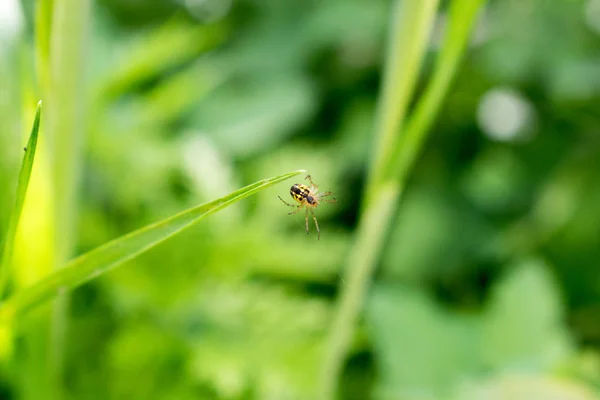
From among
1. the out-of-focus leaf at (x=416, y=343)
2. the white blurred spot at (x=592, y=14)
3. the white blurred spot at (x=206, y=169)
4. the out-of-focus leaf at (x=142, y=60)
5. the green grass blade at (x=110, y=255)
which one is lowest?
the green grass blade at (x=110, y=255)

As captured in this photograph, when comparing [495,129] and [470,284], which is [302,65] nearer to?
[495,129]

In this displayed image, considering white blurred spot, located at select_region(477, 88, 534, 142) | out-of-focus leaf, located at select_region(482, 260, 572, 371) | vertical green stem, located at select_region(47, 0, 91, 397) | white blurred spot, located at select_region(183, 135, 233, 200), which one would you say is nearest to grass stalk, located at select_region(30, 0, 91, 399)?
vertical green stem, located at select_region(47, 0, 91, 397)

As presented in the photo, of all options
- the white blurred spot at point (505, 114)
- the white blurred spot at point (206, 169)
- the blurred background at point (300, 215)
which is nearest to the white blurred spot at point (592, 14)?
the blurred background at point (300, 215)

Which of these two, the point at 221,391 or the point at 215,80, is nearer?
the point at 221,391

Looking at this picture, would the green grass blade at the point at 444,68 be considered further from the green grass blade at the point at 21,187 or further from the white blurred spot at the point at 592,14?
the white blurred spot at the point at 592,14

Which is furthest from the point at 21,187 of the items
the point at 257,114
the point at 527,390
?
the point at 257,114

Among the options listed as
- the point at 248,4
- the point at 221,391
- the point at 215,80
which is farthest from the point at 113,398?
the point at 248,4
